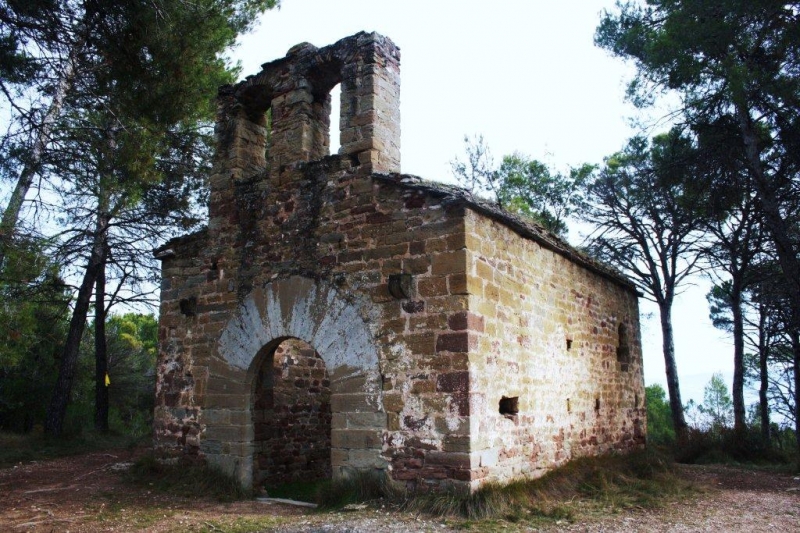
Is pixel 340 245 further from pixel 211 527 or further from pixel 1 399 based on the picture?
pixel 1 399

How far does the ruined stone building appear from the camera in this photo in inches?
228

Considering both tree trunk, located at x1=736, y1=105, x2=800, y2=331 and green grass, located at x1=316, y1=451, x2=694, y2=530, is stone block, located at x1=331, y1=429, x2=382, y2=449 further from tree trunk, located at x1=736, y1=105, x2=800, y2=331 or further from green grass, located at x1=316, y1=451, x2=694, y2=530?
tree trunk, located at x1=736, y1=105, x2=800, y2=331

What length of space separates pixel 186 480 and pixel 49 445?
6.53 m

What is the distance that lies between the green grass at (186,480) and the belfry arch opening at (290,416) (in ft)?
1.25

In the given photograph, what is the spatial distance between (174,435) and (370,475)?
2914 millimetres

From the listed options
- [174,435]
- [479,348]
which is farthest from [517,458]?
[174,435]

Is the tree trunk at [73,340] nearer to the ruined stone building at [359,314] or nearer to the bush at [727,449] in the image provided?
the ruined stone building at [359,314]

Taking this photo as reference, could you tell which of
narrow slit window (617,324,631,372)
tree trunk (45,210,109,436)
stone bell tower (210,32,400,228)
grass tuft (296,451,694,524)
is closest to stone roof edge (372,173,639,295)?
stone bell tower (210,32,400,228)

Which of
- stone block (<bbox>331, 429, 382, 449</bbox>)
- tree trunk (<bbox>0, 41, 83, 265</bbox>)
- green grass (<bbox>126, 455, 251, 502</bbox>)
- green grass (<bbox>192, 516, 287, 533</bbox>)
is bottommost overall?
green grass (<bbox>192, 516, 287, 533</bbox>)

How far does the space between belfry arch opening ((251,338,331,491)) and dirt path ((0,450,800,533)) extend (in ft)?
3.62

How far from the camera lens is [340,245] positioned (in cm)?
657

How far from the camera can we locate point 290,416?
26.9 feet

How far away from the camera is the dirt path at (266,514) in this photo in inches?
200

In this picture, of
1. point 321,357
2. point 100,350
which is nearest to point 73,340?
point 100,350
